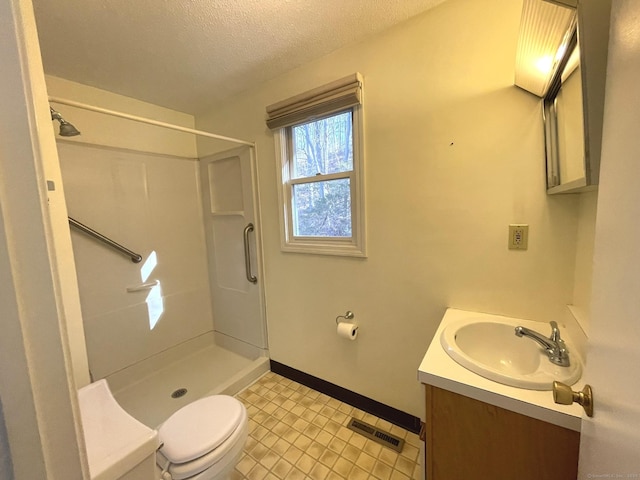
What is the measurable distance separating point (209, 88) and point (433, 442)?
2547 mm

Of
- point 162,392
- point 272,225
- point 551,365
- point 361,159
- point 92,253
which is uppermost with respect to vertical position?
point 361,159

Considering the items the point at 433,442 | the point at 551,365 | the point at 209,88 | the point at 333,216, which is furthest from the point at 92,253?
the point at 551,365

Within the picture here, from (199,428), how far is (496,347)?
142 cm

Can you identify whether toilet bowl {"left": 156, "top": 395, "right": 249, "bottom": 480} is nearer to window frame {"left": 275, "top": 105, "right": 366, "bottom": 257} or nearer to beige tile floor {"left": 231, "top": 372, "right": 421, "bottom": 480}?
beige tile floor {"left": 231, "top": 372, "right": 421, "bottom": 480}

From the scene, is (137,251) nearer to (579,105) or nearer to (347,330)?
(347,330)

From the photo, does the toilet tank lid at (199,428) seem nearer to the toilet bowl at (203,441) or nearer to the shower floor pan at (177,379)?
the toilet bowl at (203,441)

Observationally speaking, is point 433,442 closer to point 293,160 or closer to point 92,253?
point 293,160

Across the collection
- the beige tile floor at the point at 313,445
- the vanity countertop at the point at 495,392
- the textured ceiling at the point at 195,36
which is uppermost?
the textured ceiling at the point at 195,36

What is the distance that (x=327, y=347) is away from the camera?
6.23 feet

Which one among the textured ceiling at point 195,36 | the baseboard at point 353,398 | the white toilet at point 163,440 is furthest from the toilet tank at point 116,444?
the textured ceiling at point 195,36

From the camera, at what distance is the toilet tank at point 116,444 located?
722mm

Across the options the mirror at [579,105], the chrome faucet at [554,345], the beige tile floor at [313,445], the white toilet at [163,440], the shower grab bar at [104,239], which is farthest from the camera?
the shower grab bar at [104,239]

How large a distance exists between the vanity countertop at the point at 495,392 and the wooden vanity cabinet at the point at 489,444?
0.03 metres

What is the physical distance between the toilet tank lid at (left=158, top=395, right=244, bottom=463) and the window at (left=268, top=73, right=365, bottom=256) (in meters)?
1.04
